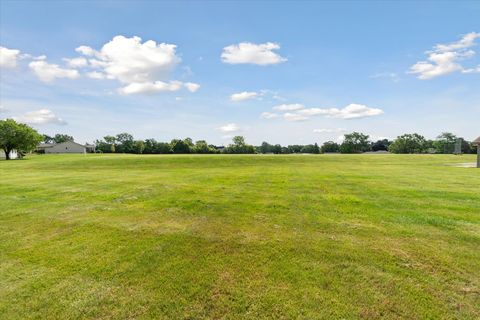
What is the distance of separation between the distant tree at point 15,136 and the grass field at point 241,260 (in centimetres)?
5045

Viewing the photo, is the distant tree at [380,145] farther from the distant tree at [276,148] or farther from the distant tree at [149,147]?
the distant tree at [149,147]

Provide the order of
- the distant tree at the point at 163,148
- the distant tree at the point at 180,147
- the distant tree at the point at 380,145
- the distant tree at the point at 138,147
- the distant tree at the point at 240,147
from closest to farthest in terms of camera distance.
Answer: the distant tree at the point at 138,147 < the distant tree at the point at 163,148 < the distant tree at the point at 180,147 < the distant tree at the point at 240,147 < the distant tree at the point at 380,145

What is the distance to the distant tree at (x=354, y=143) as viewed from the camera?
11006 centimetres

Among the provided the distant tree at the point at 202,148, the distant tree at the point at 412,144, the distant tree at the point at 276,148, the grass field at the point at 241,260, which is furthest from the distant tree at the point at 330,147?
the grass field at the point at 241,260

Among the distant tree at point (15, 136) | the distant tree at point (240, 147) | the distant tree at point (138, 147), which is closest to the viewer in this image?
the distant tree at point (15, 136)

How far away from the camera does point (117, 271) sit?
4.36 m

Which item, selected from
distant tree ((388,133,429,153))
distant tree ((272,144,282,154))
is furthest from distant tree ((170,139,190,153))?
distant tree ((388,133,429,153))

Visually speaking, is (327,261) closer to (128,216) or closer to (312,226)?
(312,226)

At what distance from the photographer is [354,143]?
363ft

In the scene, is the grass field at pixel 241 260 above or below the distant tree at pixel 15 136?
below

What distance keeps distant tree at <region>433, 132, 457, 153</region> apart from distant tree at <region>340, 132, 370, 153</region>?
925 inches

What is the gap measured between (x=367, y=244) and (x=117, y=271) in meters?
4.50

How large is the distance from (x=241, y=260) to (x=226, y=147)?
101490 mm

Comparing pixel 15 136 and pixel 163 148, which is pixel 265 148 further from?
pixel 15 136
